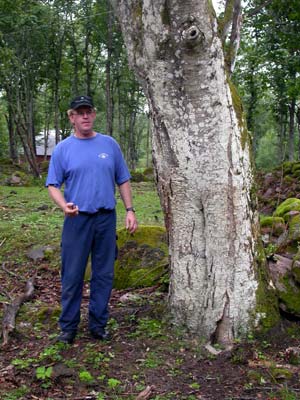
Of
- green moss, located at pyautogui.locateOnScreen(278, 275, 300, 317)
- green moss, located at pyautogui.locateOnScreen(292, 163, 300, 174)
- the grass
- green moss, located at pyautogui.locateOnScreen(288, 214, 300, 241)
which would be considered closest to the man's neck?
green moss, located at pyautogui.locateOnScreen(278, 275, 300, 317)

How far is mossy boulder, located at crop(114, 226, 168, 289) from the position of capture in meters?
6.21

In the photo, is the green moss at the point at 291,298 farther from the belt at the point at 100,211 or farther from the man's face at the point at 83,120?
the man's face at the point at 83,120

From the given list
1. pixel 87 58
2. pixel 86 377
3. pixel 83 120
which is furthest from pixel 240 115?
pixel 87 58

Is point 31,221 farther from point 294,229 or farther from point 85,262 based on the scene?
point 85,262

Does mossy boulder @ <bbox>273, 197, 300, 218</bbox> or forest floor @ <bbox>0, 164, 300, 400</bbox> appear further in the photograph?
mossy boulder @ <bbox>273, 197, 300, 218</bbox>

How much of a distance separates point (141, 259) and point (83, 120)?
253cm

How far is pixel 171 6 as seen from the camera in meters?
3.94

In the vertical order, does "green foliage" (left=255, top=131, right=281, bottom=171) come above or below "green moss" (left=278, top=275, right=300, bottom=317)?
above

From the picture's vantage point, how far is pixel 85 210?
4.38 metres

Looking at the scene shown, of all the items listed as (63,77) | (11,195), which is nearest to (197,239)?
(11,195)

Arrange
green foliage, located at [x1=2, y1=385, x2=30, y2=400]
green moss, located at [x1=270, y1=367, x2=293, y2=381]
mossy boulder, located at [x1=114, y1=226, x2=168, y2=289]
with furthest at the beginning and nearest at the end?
mossy boulder, located at [x1=114, y1=226, x2=168, y2=289] → green moss, located at [x1=270, y1=367, x2=293, y2=381] → green foliage, located at [x1=2, y1=385, x2=30, y2=400]

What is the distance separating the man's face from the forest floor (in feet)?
5.60

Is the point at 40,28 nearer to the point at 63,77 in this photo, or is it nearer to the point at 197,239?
the point at 63,77

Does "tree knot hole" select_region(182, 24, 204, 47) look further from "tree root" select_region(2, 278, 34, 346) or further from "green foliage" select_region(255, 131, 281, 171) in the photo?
"green foliage" select_region(255, 131, 281, 171)
